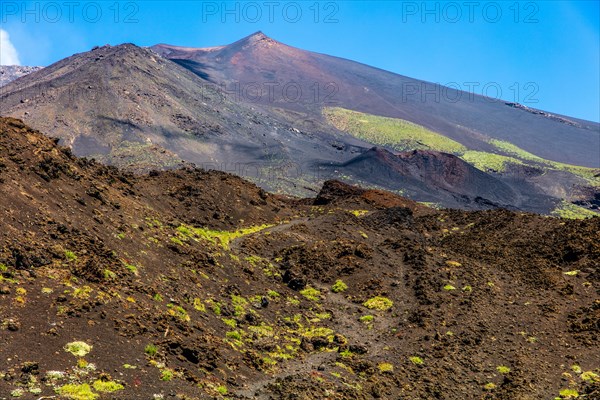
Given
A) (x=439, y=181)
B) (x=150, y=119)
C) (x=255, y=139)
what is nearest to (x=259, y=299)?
(x=150, y=119)

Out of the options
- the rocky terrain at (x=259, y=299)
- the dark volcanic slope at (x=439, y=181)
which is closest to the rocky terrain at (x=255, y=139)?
the dark volcanic slope at (x=439, y=181)

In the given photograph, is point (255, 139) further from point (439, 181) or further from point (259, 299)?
point (259, 299)

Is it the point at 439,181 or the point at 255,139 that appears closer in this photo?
the point at 439,181

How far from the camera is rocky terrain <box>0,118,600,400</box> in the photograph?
1487 centimetres

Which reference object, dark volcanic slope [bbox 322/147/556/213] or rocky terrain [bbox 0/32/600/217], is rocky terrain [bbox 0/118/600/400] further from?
dark volcanic slope [bbox 322/147/556/213]

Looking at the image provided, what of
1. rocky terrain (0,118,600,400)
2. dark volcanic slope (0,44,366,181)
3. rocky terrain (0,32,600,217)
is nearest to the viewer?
rocky terrain (0,118,600,400)

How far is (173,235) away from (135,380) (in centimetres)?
1305

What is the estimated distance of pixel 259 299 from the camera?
81.3 feet

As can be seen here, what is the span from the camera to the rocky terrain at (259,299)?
14.9 metres

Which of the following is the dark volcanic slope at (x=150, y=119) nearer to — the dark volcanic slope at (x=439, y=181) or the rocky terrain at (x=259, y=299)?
the dark volcanic slope at (x=439, y=181)

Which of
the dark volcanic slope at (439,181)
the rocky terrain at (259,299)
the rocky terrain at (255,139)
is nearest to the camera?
the rocky terrain at (259,299)

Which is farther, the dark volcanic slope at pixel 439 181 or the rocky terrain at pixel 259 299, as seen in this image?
the dark volcanic slope at pixel 439 181

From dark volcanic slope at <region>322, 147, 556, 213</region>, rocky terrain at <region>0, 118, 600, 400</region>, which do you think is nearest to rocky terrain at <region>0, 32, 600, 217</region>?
dark volcanic slope at <region>322, 147, 556, 213</region>

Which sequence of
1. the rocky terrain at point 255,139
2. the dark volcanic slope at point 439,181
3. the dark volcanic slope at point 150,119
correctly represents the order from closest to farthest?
the dark volcanic slope at point 150,119 → the rocky terrain at point 255,139 → the dark volcanic slope at point 439,181
